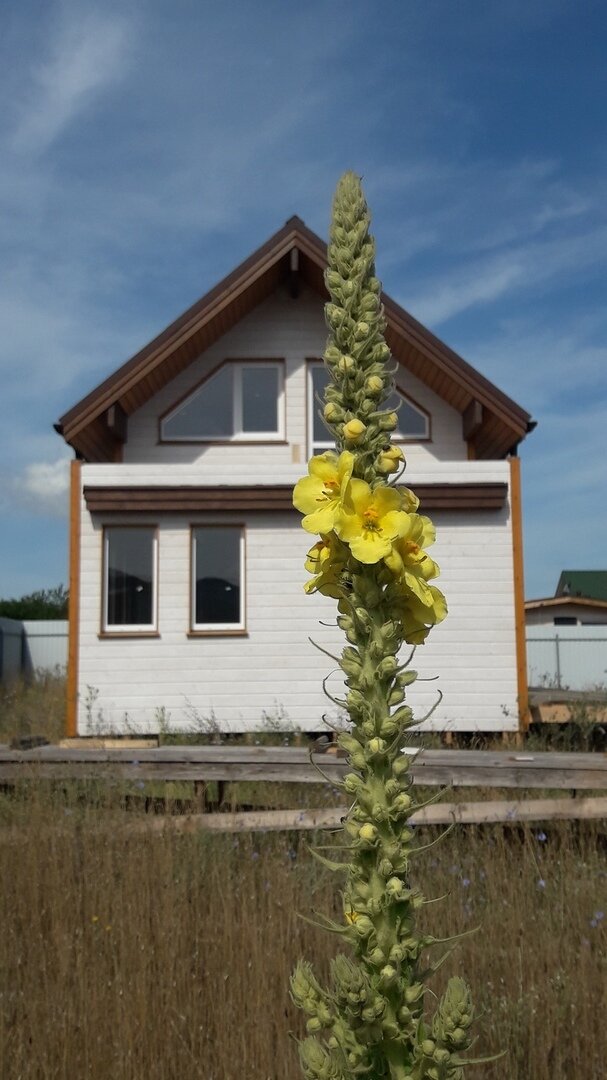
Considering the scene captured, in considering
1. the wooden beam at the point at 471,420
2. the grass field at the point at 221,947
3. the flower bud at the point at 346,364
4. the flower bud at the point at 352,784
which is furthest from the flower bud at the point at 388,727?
the wooden beam at the point at 471,420

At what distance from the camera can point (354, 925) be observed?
1.67 metres

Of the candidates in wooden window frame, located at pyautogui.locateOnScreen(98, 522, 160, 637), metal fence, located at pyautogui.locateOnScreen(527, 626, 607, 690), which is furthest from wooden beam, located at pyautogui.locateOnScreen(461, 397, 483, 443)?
metal fence, located at pyautogui.locateOnScreen(527, 626, 607, 690)

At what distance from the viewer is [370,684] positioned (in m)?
1.75

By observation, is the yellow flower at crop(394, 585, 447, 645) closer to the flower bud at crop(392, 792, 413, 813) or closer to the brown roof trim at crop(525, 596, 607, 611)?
the flower bud at crop(392, 792, 413, 813)

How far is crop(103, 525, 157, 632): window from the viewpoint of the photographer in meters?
14.8

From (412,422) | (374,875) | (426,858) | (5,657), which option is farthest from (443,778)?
(5,657)

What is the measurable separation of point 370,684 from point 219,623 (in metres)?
13.3

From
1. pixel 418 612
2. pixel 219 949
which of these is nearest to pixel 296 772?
pixel 219 949

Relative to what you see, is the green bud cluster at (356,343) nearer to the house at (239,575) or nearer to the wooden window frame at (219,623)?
the house at (239,575)

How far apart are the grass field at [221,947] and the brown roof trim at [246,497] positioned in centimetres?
814

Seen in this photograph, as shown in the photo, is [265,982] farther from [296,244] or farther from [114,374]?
[296,244]

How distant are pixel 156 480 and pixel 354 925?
1347cm

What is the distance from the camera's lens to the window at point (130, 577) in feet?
48.6

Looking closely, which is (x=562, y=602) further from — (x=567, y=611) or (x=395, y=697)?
(x=395, y=697)
